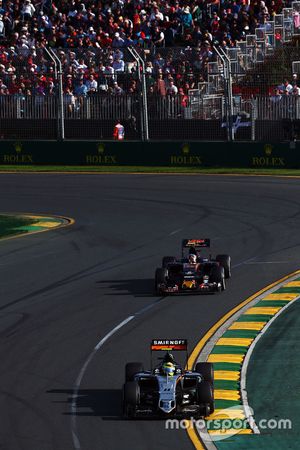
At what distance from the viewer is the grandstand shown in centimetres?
4553

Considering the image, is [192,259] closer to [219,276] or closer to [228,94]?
[219,276]

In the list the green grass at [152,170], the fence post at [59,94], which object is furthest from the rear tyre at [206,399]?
the fence post at [59,94]

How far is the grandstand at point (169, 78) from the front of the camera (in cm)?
4553

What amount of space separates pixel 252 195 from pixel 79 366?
2079cm

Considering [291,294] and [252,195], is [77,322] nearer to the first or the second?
[291,294]

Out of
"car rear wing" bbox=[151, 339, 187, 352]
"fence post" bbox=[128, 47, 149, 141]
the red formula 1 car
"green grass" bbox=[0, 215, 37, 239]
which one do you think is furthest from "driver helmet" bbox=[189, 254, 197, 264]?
"fence post" bbox=[128, 47, 149, 141]

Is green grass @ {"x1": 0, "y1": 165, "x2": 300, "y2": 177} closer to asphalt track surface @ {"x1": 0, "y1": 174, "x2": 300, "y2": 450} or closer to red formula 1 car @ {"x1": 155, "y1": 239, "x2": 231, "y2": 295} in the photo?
asphalt track surface @ {"x1": 0, "y1": 174, "x2": 300, "y2": 450}

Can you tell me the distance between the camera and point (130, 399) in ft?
51.6

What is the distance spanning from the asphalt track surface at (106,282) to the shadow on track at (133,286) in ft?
0.16

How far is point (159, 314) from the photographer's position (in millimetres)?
22562

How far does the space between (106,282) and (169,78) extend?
2186 centimetres

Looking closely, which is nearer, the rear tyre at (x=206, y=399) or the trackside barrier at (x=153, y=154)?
the rear tyre at (x=206, y=399)

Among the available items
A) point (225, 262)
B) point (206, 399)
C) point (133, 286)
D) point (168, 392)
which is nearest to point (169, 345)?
point (168, 392)

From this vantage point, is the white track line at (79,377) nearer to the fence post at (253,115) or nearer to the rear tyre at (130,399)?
the rear tyre at (130,399)
